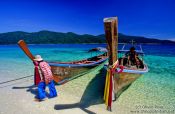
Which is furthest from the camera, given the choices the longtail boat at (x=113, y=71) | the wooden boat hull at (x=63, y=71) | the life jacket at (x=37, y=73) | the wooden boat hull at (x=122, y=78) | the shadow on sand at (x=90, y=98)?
the wooden boat hull at (x=63, y=71)

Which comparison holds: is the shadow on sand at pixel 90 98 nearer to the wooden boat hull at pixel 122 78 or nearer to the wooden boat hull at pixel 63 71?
the wooden boat hull at pixel 122 78

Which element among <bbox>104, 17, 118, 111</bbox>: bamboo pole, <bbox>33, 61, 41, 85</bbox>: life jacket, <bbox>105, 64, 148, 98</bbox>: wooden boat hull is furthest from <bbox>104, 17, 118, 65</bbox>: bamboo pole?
<bbox>33, 61, 41, 85</bbox>: life jacket

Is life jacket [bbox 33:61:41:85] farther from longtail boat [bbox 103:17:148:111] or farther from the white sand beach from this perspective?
longtail boat [bbox 103:17:148:111]

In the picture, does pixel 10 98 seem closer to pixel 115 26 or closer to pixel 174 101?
pixel 115 26

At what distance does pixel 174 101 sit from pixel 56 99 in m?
4.86

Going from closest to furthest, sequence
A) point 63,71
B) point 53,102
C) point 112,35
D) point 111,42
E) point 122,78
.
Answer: point 112,35 → point 111,42 → point 53,102 → point 122,78 → point 63,71

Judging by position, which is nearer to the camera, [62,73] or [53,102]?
[53,102]

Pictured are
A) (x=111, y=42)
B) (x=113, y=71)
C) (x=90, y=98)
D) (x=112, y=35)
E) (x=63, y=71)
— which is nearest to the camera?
(x=112, y=35)

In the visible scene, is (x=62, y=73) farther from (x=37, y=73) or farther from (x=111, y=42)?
(x=111, y=42)

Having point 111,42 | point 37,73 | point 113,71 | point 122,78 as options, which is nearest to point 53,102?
point 37,73

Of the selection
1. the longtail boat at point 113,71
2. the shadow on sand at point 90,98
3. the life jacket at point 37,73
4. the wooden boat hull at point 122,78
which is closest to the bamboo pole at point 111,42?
the longtail boat at point 113,71

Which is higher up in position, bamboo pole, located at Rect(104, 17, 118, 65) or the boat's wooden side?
bamboo pole, located at Rect(104, 17, 118, 65)

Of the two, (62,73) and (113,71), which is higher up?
(113,71)

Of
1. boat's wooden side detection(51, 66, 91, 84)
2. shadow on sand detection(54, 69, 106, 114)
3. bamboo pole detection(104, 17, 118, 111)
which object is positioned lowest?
shadow on sand detection(54, 69, 106, 114)
